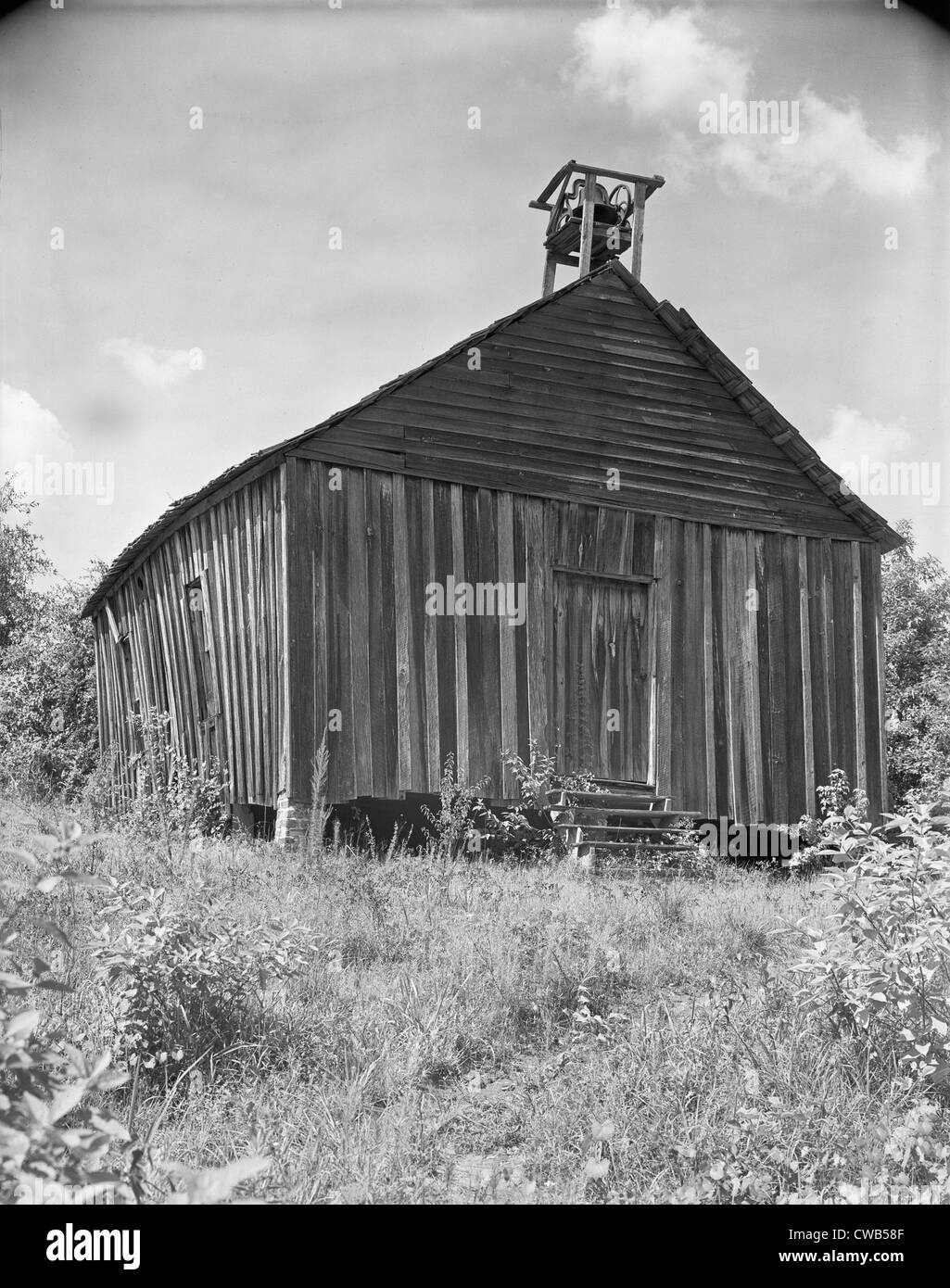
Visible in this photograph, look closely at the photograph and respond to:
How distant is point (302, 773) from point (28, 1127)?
7.64m

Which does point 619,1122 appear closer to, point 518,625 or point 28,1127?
point 28,1127

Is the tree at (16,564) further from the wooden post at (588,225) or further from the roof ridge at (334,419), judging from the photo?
the wooden post at (588,225)

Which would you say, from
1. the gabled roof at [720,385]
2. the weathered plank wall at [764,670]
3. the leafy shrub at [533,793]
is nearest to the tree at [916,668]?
the weathered plank wall at [764,670]

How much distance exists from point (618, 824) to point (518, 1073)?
279 inches

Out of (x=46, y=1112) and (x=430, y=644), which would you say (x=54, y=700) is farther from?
(x=46, y=1112)

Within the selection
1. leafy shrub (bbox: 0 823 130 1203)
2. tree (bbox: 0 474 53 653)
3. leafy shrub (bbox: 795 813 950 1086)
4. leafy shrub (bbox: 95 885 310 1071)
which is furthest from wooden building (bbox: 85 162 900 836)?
tree (bbox: 0 474 53 653)

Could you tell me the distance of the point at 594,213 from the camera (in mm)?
14500

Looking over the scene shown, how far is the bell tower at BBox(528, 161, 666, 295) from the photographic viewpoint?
14109 millimetres

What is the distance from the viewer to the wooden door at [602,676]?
11.6 m

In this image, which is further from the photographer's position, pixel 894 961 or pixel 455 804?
pixel 455 804

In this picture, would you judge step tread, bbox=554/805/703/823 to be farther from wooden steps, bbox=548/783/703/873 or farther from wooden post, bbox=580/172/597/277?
wooden post, bbox=580/172/597/277

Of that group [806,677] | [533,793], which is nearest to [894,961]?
[533,793]

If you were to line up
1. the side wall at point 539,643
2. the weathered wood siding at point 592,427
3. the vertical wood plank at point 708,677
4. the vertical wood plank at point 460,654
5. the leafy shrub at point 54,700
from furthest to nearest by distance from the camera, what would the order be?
the leafy shrub at point 54,700 → the vertical wood plank at point 708,677 → the weathered wood siding at point 592,427 → the vertical wood plank at point 460,654 → the side wall at point 539,643

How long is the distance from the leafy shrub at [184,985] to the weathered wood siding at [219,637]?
5809mm
